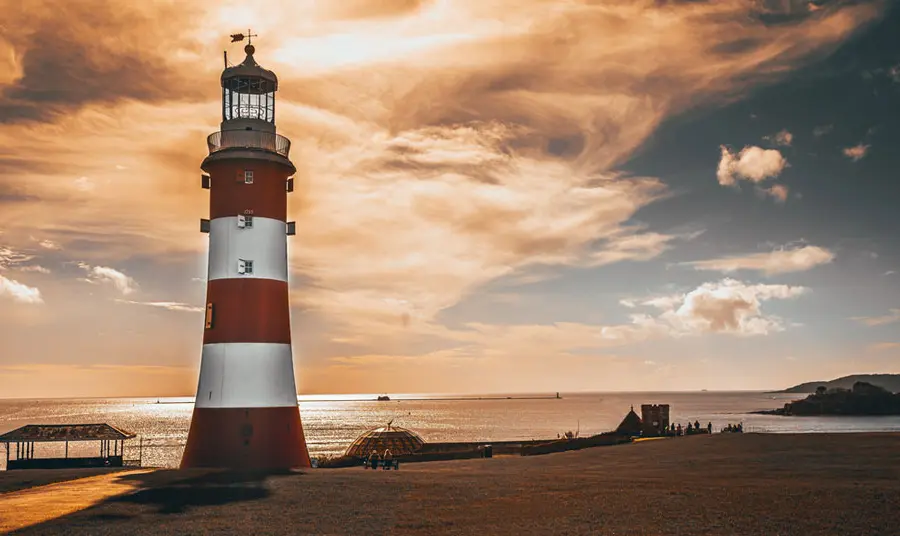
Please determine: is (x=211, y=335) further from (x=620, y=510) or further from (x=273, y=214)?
(x=620, y=510)

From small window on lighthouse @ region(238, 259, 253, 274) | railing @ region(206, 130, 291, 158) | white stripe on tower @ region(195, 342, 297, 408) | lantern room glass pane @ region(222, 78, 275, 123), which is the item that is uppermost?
lantern room glass pane @ region(222, 78, 275, 123)

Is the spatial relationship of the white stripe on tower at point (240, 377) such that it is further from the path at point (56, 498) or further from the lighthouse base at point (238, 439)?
the path at point (56, 498)

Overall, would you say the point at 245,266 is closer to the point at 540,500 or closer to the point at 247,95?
the point at 247,95

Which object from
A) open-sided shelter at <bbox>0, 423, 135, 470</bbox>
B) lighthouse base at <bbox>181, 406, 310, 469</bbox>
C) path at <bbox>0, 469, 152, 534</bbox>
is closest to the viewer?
path at <bbox>0, 469, 152, 534</bbox>

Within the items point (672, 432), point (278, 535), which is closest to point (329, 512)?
point (278, 535)

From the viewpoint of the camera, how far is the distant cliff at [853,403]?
172750 mm

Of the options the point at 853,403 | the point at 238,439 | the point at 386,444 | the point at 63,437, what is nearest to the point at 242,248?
the point at 238,439

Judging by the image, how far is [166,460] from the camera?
4429 inches

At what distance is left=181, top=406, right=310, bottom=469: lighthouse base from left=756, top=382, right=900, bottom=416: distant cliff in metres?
170

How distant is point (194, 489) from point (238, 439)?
5.00 meters

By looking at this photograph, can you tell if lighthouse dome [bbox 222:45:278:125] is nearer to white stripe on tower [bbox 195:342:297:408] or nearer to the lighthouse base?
white stripe on tower [bbox 195:342:297:408]

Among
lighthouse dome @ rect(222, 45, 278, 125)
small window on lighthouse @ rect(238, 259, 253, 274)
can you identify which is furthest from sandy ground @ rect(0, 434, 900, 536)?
lighthouse dome @ rect(222, 45, 278, 125)

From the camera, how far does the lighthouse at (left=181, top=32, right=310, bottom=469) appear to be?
31.5 meters

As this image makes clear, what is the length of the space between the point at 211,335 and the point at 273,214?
17.0 ft
